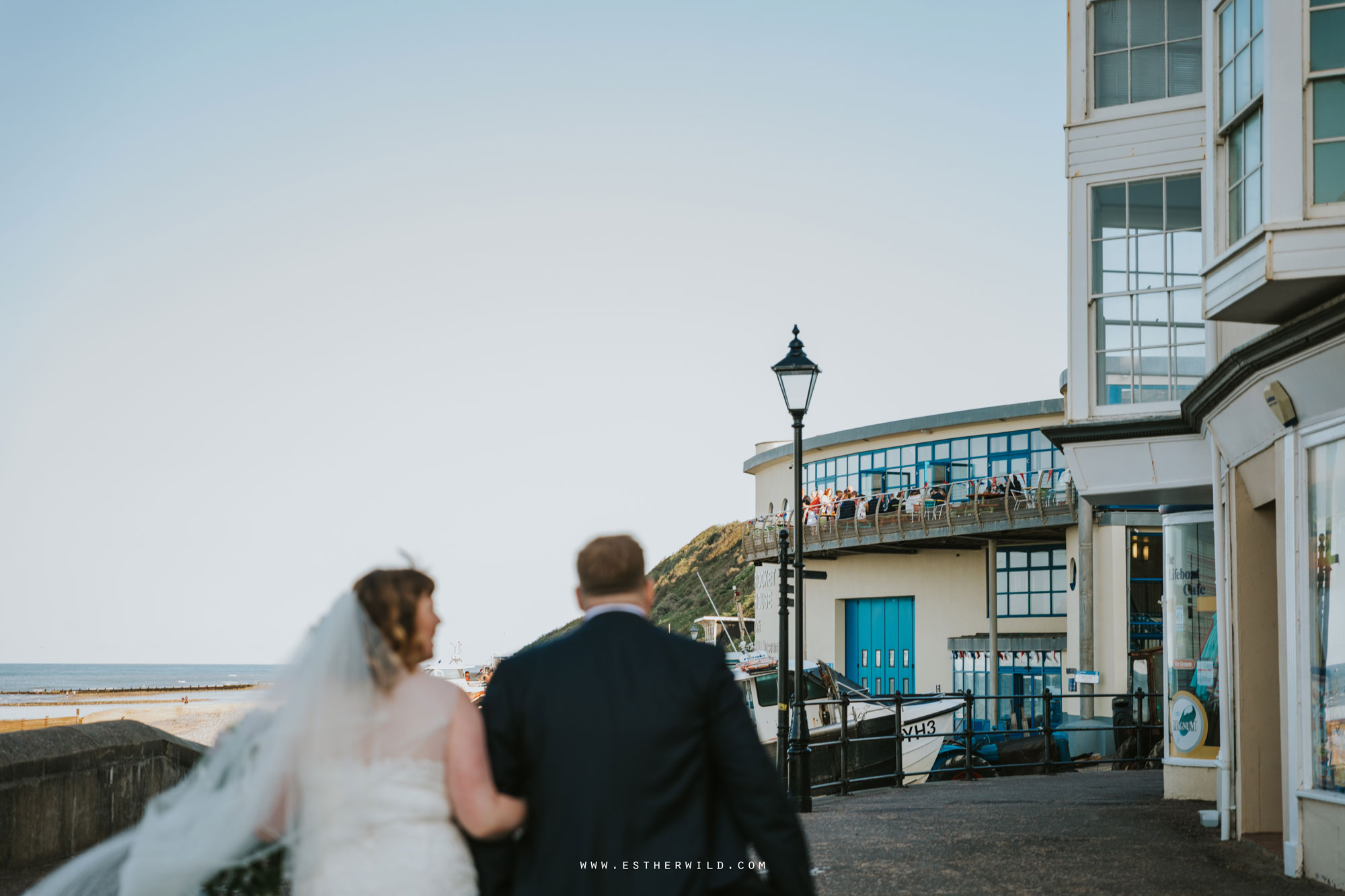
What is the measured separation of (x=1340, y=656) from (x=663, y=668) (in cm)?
613

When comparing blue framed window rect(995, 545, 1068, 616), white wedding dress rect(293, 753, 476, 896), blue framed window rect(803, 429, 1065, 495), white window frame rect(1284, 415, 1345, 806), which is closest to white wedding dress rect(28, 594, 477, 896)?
white wedding dress rect(293, 753, 476, 896)

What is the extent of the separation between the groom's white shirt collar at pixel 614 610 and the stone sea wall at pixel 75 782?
547cm

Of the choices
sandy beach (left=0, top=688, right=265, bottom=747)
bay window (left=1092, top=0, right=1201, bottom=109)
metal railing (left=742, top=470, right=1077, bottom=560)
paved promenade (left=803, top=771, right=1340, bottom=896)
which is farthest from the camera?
sandy beach (left=0, top=688, right=265, bottom=747)

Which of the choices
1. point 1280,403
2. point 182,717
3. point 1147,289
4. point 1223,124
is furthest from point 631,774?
point 182,717

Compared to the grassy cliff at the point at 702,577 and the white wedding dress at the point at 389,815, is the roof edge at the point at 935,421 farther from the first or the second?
the grassy cliff at the point at 702,577

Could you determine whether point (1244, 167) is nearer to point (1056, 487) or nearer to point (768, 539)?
point (1056, 487)

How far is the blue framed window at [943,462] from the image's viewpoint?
37844mm

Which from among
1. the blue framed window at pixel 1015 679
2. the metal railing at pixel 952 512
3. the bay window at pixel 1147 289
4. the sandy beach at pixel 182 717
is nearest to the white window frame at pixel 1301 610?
the bay window at pixel 1147 289

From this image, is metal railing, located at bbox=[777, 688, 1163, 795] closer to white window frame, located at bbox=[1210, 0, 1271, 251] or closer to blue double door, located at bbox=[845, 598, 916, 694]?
white window frame, located at bbox=[1210, 0, 1271, 251]

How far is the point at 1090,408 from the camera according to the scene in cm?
1277

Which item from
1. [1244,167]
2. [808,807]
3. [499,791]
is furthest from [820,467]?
[499,791]

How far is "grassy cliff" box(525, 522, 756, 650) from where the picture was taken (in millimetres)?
95688

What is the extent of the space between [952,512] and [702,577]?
219 ft

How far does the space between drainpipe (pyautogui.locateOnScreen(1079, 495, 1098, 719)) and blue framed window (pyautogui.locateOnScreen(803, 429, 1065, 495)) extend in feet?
21.8
